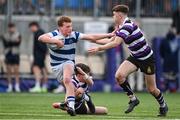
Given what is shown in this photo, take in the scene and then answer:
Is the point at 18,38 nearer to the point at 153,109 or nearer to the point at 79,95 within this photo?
the point at 153,109

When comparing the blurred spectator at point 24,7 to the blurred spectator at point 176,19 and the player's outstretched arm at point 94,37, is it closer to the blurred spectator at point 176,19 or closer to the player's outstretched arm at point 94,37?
the blurred spectator at point 176,19

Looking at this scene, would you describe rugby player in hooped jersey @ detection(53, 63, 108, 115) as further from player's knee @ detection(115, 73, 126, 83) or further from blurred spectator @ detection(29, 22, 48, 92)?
blurred spectator @ detection(29, 22, 48, 92)

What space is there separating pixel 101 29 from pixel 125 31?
515 inches

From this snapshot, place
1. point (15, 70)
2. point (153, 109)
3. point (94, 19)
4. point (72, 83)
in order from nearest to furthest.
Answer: point (72, 83) → point (153, 109) → point (15, 70) → point (94, 19)

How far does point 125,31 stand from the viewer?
14.3 metres

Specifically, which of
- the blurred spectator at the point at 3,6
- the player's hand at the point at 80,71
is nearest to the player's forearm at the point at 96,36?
the player's hand at the point at 80,71

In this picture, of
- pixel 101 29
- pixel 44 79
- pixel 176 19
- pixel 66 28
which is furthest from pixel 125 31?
pixel 176 19

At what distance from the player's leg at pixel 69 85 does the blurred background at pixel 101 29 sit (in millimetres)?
12467

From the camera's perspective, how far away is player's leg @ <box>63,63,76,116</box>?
1378 centimetres

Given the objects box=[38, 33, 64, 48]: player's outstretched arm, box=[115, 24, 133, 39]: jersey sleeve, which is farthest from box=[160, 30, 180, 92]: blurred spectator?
box=[38, 33, 64, 48]: player's outstretched arm

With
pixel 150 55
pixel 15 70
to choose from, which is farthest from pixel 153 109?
pixel 15 70

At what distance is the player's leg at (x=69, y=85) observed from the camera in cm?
1378

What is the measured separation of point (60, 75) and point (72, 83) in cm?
38

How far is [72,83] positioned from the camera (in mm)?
14164
